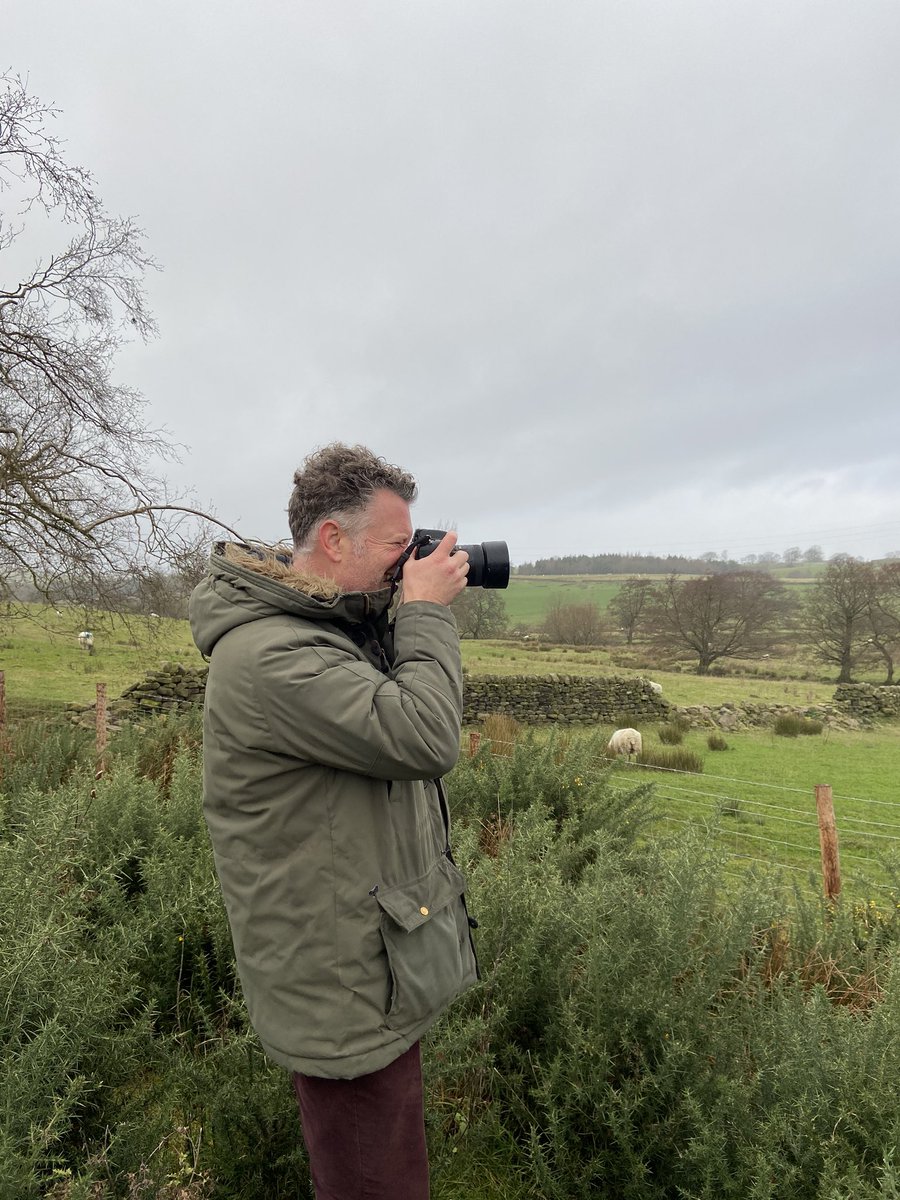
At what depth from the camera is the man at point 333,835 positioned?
1304 millimetres

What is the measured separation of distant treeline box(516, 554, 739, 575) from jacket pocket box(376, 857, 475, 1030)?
317ft

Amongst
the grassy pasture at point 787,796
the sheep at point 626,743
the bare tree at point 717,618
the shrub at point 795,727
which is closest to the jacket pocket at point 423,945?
the grassy pasture at point 787,796

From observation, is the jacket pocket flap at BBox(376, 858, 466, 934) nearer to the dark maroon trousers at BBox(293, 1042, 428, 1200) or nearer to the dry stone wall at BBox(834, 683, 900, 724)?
the dark maroon trousers at BBox(293, 1042, 428, 1200)

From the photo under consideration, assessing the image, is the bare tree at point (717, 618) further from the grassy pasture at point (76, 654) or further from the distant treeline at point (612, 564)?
the distant treeline at point (612, 564)

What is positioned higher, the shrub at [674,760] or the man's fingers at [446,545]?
the man's fingers at [446,545]

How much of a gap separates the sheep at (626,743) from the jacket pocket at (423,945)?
529 inches

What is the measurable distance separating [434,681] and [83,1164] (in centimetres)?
154

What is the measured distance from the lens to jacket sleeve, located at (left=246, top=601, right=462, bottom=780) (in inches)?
50.3

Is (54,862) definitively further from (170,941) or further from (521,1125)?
(521,1125)

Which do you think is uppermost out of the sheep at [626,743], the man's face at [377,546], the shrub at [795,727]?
the man's face at [377,546]

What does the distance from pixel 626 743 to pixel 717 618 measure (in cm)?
2542

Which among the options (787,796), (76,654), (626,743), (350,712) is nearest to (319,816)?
(350,712)

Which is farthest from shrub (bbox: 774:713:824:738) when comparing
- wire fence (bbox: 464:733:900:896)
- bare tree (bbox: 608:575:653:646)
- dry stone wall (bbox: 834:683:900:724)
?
bare tree (bbox: 608:575:653:646)

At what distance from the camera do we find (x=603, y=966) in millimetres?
2494
